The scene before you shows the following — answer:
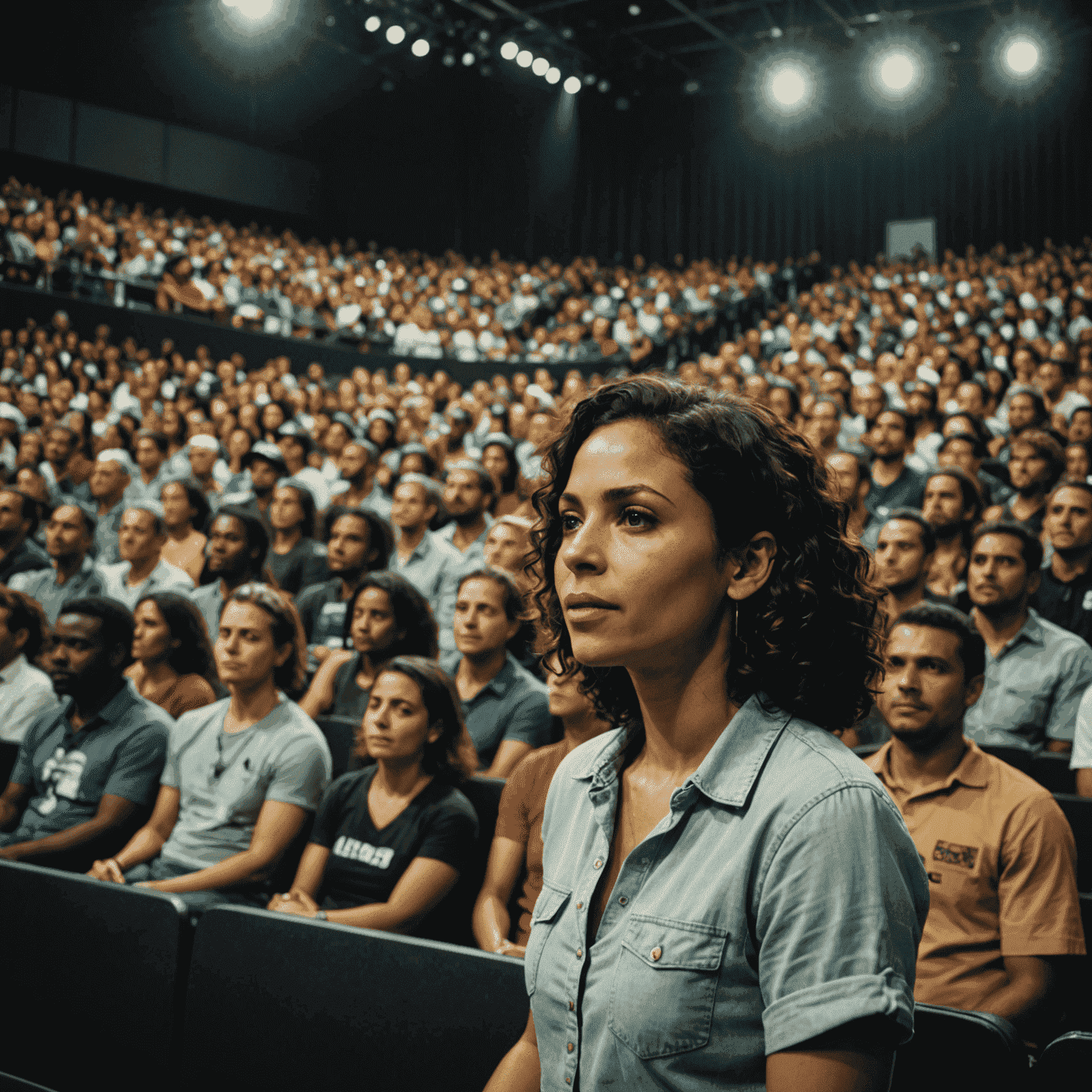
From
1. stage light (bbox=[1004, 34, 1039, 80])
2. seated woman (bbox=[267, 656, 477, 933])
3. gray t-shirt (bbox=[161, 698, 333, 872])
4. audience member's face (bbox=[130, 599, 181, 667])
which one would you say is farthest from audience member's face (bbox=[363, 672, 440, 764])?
stage light (bbox=[1004, 34, 1039, 80])

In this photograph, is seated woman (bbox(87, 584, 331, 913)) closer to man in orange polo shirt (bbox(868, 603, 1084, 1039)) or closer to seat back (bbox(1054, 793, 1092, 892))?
man in orange polo shirt (bbox(868, 603, 1084, 1039))

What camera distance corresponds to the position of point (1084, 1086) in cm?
112

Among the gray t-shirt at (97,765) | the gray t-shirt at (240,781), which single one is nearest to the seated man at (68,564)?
the gray t-shirt at (97,765)

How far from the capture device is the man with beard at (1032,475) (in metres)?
3.82

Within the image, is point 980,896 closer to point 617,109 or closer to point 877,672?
point 877,672

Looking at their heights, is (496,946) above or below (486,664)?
below

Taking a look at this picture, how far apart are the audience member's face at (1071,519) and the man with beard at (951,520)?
331 millimetres

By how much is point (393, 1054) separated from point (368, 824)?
740 millimetres

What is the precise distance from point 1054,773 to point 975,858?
0.75 metres

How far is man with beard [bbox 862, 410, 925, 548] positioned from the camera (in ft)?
14.2

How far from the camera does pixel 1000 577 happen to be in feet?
9.18

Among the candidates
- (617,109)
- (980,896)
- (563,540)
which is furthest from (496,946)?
(617,109)

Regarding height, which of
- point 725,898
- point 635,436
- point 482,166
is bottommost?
point 725,898

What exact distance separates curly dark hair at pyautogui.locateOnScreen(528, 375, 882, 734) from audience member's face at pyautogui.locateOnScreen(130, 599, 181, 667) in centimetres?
247
